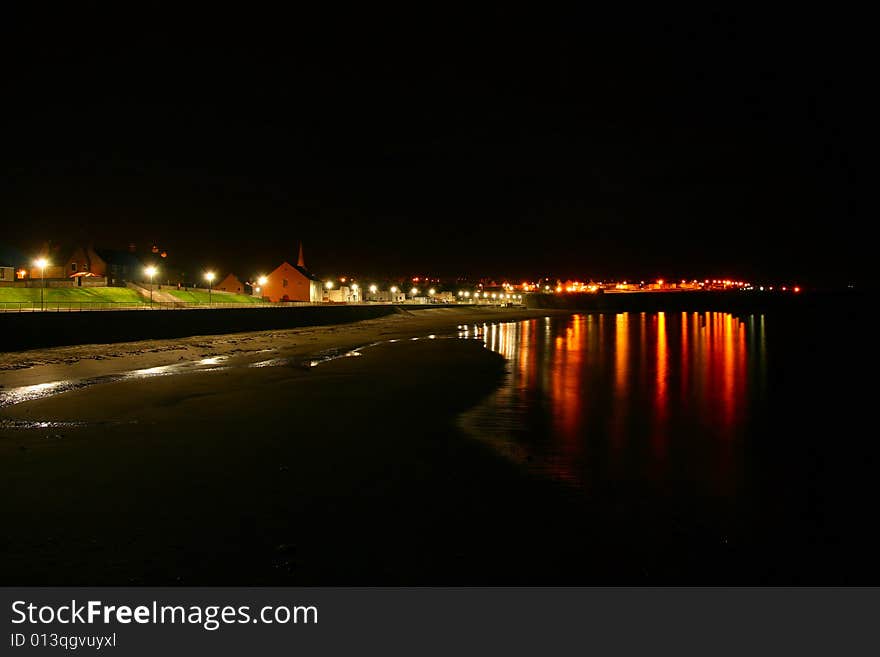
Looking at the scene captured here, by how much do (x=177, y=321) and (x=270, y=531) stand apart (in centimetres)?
4211

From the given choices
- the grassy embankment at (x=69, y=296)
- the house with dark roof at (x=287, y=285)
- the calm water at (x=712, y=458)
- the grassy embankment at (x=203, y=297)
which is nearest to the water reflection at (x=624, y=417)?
the calm water at (x=712, y=458)

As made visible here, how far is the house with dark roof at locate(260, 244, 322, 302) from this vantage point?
96500 mm

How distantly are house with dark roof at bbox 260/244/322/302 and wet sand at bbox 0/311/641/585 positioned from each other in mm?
80208

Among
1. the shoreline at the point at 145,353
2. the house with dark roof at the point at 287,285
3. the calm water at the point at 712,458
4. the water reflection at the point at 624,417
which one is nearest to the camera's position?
the calm water at the point at 712,458

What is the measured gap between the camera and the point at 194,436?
12484mm

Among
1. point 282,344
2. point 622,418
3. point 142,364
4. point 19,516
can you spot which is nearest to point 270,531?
point 19,516

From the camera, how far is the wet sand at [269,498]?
6.48 meters

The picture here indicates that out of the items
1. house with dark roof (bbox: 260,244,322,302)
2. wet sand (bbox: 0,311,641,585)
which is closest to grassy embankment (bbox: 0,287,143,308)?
house with dark roof (bbox: 260,244,322,302)

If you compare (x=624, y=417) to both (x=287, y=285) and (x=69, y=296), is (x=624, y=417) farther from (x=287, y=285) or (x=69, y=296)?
(x=287, y=285)

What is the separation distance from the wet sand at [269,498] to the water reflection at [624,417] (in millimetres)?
1322

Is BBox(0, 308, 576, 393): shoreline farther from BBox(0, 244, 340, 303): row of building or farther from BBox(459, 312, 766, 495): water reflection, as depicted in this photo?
BBox(0, 244, 340, 303): row of building

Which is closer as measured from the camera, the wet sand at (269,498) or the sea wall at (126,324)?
the wet sand at (269,498)

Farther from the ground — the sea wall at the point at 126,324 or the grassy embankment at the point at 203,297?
the grassy embankment at the point at 203,297

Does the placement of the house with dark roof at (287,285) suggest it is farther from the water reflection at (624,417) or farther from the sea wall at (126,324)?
the water reflection at (624,417)
